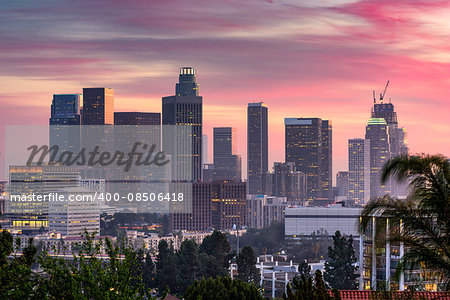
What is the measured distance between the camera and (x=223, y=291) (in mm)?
47844

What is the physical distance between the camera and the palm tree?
20.1m

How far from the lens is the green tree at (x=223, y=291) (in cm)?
4694

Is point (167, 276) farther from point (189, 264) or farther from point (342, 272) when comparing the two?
point (342, 272)

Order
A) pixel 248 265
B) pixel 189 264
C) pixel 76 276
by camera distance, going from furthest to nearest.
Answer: pixel 189 264
pixel 248 265
pixel 76 276

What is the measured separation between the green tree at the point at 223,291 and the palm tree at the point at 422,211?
86.5 feet

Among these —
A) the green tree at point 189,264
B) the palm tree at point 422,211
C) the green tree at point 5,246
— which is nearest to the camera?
the palm tree at point 422,211

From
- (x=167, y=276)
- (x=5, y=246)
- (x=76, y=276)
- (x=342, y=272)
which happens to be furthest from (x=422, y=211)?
(x=167, y=276)

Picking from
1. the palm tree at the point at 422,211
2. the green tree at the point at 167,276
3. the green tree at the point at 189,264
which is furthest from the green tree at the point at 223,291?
the green tree at the point at 189,264

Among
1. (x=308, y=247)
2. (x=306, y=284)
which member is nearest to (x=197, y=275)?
(x=306, y=284)

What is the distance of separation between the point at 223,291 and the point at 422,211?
28723 millimetres

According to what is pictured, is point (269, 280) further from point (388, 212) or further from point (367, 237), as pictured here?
point (388, 212)

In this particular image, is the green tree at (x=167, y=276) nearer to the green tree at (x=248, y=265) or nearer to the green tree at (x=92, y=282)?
the green tree at (x=248, y=265)

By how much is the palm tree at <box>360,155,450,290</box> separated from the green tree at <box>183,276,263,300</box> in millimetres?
26365

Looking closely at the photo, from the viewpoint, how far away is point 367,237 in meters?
69.0
